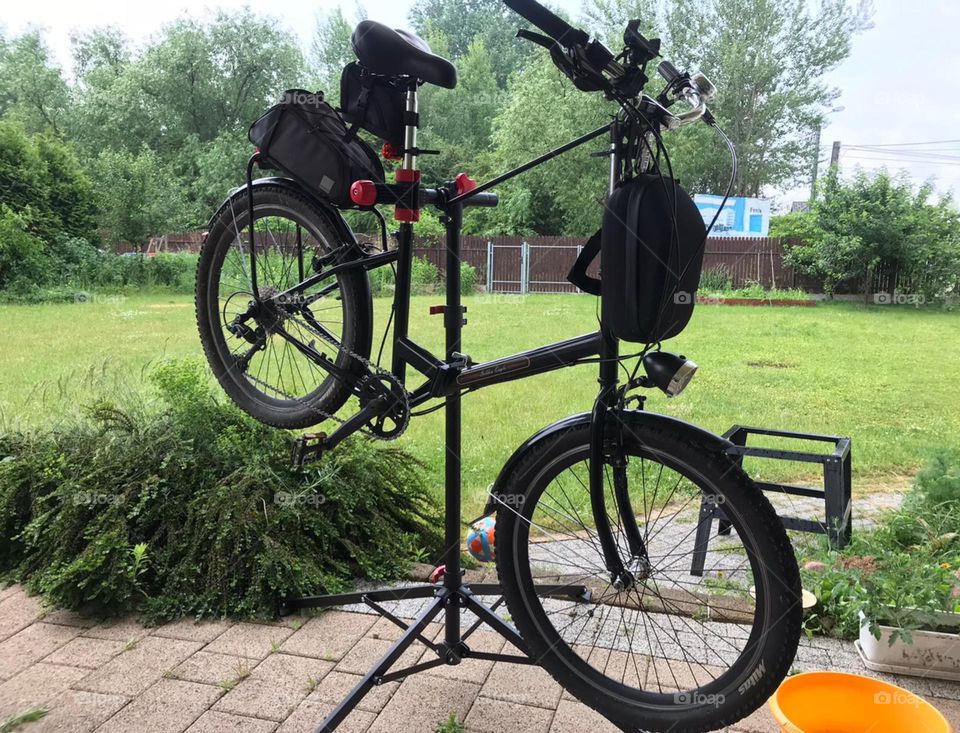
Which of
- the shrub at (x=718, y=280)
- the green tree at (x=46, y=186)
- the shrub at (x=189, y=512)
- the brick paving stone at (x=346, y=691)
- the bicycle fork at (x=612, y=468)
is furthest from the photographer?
the shrub at (x=718, y=280)

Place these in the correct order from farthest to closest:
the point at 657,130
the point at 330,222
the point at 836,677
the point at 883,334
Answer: the point at 883,334, the point at 330,222, the point at 836,677, the point at 657,130

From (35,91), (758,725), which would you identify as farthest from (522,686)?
(35,91)

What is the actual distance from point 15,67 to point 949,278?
14.8ft

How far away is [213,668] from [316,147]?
113 centimetres

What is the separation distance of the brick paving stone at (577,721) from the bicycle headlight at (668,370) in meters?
0.70

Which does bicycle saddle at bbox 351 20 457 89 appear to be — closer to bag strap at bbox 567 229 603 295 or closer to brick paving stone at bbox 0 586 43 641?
bag strap at bbox 567 229 603 295

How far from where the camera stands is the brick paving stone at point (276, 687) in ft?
4.63

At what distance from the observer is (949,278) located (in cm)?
371

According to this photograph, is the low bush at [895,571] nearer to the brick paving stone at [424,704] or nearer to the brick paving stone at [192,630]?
the brick paving stone at [424,704]

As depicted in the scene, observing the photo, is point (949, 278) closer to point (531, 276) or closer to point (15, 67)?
point (531, 276)

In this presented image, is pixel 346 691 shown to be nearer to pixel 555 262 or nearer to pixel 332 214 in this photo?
pixel 332 214

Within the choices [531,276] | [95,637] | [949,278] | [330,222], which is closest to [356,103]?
[330,222]

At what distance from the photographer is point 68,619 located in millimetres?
1764

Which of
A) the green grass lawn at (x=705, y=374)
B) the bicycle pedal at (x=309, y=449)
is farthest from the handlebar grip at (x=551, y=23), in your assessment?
the green grass lawn at (x=705, y=374)
